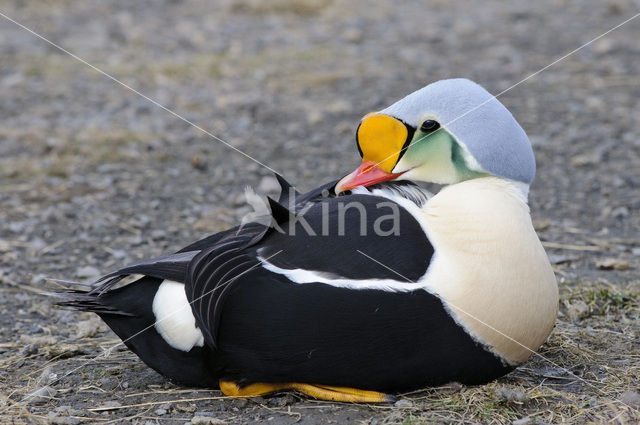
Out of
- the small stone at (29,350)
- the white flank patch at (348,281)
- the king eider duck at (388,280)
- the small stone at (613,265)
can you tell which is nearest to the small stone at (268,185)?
the small stone at (613,265)

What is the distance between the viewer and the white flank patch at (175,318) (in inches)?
126

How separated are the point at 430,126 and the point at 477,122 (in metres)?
0.17

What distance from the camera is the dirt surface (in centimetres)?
333

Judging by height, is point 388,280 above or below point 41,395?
above

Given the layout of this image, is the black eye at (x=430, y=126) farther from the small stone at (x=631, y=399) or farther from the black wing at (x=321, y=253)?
the small stone at (x=631, y=399)

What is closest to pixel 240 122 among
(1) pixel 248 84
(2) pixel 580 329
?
(1) pixel 248 84

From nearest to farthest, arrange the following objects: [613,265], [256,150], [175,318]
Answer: [175,318] < [613,265] < [256,150]

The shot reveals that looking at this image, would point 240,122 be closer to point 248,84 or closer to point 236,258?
point 248,84

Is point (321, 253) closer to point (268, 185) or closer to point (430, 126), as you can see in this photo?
point (430, 126)

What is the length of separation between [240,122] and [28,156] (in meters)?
1.84

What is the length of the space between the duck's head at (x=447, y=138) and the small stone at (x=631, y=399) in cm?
84

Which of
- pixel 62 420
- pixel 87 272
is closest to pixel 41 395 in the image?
pixel 62 420

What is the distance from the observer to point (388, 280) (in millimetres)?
2975

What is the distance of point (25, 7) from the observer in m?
11.5
